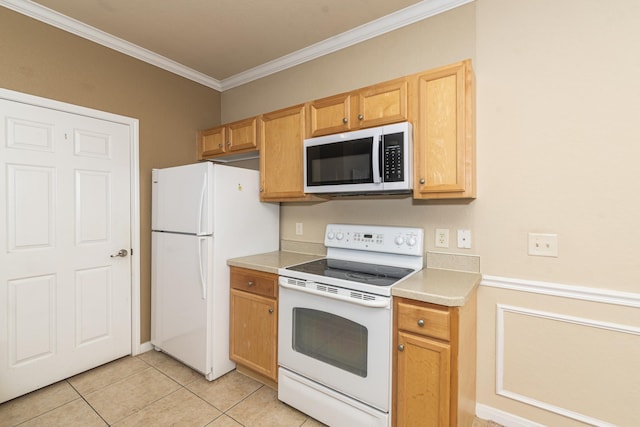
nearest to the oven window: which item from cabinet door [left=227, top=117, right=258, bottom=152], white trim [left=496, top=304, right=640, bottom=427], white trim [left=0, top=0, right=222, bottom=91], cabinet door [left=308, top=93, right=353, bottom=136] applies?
white trim [left=496, top=304, right=640, bottom=427]

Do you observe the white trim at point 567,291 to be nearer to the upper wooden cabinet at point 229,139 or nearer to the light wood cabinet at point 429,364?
the light wood cabinet at point 429,364

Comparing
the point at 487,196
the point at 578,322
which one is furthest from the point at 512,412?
the point at 487,196

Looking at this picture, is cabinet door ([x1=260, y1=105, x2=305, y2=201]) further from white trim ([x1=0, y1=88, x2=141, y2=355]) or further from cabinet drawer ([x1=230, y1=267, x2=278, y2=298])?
white trim ([x1=0, y1=88, x2=141, y2=355])

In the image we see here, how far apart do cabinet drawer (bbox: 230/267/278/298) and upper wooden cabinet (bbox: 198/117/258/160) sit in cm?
104

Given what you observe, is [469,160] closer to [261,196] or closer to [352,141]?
[352,141]

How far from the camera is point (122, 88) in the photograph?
8.30 feet

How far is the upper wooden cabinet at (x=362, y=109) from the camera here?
1826 mm

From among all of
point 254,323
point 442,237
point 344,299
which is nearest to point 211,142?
point 254,323

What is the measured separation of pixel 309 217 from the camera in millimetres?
2619

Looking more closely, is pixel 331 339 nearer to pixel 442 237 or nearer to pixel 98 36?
pixel 442 237

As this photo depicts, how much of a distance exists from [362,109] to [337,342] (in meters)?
1.44

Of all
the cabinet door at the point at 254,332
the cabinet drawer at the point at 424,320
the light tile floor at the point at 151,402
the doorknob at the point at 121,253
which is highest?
the doorknob at the point at 121,253

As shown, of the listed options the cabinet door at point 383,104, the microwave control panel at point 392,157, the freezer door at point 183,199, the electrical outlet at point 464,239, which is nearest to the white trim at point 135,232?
the freezer door at point 183,199

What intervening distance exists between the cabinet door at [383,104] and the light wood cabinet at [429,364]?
1071 mm
